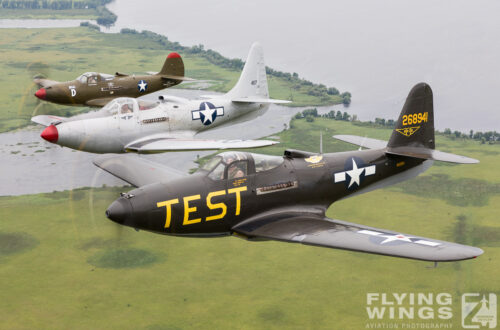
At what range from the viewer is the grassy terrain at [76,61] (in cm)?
6108

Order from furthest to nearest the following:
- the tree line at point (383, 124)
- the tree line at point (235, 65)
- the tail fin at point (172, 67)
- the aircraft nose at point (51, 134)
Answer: the tree line at point (235, 65)
the tree line at point (383, 124)
the tail fin at point (172, 67)
the aircraft nose at point (51, 134)

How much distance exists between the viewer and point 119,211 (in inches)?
672

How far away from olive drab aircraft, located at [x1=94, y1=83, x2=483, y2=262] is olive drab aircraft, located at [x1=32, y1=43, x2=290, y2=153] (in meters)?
4.04

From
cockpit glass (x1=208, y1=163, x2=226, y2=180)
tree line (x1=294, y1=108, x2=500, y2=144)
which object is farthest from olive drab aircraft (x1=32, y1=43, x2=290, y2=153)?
tree line (x1=294, y1=108, x2=500, y2=144)

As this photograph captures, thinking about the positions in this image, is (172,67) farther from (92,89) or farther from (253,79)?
(253,79)

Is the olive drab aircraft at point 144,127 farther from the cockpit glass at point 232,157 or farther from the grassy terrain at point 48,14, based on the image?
the grassy terrain at point 48,14

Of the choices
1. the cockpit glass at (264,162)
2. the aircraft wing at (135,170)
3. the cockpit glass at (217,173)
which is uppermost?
the cockpit glass at (264,162)

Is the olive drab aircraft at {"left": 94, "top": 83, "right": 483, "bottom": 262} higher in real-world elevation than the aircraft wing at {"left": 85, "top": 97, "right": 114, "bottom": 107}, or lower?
lower

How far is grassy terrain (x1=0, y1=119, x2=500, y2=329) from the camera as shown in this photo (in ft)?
85.8

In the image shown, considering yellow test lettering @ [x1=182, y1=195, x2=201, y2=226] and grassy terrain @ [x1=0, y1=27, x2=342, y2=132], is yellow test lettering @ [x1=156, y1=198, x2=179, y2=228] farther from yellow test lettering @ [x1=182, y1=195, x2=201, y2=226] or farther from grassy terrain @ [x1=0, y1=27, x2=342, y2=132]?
grassy terrain @ [x1=0, y1=27, x2=342, y2=132]

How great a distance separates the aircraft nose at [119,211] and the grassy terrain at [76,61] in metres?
34.5

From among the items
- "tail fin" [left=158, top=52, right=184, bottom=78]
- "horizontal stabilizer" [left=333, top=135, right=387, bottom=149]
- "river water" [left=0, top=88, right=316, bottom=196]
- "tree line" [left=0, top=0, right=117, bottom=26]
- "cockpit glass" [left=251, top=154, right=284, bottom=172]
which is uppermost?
"tree line" [left=0, top=0, right=117, bottom=26]

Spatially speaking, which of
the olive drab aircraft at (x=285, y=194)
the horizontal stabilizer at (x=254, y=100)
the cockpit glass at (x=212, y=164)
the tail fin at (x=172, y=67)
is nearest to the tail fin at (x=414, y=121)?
the olive drab aircraft at (x=285, y=194)

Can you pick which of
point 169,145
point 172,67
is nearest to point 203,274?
point 169,145
